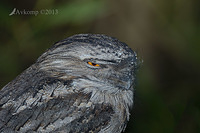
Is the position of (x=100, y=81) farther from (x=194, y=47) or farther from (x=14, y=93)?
(x=194, y=47)

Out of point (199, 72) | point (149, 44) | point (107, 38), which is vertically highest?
point (107, 38)

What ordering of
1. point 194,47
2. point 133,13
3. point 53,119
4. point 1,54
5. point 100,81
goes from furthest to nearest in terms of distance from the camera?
1. point 133,13
2. point 194,47
3. point 1,54
4. point 100,81
5. point 53,119

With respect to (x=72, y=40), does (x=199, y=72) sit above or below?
below

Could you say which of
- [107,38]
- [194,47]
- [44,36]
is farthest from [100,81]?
[194,47]

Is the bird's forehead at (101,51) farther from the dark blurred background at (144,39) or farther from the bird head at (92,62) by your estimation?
the dark blurred background at (144,39)

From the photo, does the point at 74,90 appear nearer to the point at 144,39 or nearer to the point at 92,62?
→ the point at 92,62

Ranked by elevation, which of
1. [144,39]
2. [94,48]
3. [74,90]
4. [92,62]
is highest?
[94,48]

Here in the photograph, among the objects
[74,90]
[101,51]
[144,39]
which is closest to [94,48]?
[101,51]
